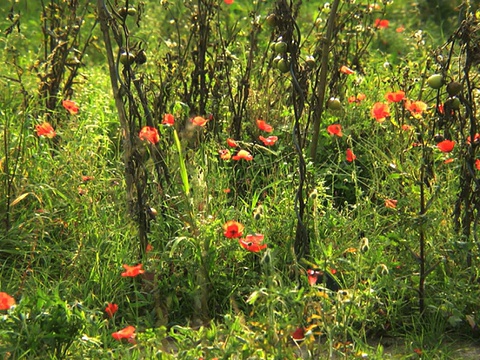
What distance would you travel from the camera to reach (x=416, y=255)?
10.2 ft

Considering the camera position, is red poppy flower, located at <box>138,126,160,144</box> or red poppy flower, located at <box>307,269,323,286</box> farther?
red poppy flower, located at <box>138,126,160,144</box>

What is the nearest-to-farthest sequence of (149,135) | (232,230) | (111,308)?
(111,308), (232,230), (149,135)

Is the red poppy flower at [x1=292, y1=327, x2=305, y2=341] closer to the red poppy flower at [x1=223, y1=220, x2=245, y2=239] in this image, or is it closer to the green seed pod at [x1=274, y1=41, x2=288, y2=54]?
the red poppy flower at [x1=223, y1=220, x2=245, y2=239]

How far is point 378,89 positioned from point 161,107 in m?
1.33

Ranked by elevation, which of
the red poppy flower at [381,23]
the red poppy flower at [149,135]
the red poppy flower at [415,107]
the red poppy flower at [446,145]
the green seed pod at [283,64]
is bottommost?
the red poppy flower at [149,135]

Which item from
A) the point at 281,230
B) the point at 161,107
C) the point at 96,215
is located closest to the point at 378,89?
the point at 161,107

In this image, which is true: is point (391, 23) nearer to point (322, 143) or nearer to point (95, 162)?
point (322, 143)

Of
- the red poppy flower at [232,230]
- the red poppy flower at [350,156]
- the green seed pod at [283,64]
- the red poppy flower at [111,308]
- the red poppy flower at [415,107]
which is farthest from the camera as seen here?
the red poppy flower at [350,156]

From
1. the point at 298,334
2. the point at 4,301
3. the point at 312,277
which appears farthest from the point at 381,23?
the point at 4,301

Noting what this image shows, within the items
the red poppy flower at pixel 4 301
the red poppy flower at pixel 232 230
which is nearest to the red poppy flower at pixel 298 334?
the red poppy flower at pixel 232 230

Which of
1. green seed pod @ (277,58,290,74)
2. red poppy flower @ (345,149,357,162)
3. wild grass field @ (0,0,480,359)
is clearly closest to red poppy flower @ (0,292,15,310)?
wild grass field @ (0,0,480,359)

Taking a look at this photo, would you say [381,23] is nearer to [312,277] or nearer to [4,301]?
[312,277]

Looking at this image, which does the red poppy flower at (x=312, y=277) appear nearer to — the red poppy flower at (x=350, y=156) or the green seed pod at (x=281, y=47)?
the green seed pod at (x=281, y=47)

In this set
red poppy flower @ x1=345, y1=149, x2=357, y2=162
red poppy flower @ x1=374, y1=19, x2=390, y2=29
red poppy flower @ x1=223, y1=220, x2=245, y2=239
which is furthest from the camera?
red poppy flower @ x1=374, y1=19, x2=390, y2=29
